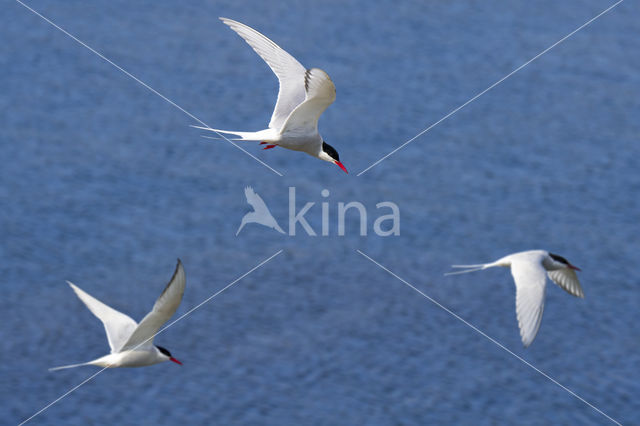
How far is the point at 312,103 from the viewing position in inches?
508

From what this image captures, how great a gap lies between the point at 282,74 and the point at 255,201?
312 inches

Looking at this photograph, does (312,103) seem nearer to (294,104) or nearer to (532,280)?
(294,104)

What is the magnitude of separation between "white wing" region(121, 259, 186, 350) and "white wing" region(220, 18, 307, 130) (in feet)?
10.3

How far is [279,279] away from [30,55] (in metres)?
10.8

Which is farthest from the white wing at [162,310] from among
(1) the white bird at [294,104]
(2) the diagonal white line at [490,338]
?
(2) the diagonal white line at [490,338]

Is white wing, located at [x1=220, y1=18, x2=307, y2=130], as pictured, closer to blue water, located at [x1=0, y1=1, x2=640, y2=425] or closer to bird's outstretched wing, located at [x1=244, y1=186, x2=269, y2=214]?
blue water, located at [x1=0, y1=1, x2=640, y2=425]

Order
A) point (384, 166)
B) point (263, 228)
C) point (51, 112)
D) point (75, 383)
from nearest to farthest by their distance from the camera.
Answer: point (75, 383) → point (263, 228) → point (384, 166) → point (51, 112)

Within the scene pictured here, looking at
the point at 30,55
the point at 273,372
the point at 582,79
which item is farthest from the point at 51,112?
the point at 582,79

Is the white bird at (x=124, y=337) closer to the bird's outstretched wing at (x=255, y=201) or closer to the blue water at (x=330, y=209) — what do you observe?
the blue water at (x=330, y=209)

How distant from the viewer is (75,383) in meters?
17.5

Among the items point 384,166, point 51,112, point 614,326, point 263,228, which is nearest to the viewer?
point 614,326

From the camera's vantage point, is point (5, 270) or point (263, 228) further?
point (263, 228)

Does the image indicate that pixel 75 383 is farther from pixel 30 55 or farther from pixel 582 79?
pixel 582 79

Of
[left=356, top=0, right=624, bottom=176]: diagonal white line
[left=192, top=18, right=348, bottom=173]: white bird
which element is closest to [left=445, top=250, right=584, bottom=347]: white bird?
[left=192, top=18, right=348, bottom=173]: white bird
